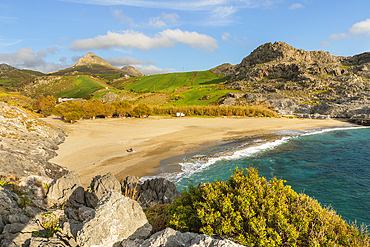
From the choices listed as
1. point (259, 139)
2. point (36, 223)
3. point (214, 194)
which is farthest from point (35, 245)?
point (259, 139)

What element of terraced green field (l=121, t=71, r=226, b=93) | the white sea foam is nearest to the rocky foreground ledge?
the white sea foam

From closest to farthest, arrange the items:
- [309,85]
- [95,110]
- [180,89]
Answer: [95,110] < [309,85] < [180,89]

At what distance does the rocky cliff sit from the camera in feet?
196

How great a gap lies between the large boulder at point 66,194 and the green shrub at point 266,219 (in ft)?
18.6

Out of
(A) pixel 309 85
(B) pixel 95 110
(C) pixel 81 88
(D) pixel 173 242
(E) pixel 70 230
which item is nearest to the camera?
(D) pixel 173 242

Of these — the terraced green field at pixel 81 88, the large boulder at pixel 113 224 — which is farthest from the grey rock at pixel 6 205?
the terraced green field at pixel 81 88

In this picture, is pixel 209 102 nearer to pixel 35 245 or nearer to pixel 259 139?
pixel 259 139

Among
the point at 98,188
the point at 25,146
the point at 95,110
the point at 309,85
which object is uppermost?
the point at 309,85

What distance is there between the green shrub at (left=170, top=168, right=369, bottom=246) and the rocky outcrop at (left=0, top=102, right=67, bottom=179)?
1156 cm

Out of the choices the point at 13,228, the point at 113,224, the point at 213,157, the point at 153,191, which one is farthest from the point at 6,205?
the point at 213,157

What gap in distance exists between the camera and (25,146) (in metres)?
17.5

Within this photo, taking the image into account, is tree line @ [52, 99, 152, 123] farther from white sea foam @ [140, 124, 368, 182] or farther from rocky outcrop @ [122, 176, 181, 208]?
rocky outcrop @ [122, 176, 181, 208]

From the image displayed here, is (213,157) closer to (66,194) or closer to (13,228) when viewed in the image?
(66,194)

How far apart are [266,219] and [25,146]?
73.4 ft
